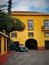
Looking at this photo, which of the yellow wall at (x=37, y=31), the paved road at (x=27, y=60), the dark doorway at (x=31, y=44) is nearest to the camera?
the paved road at (x=27, y=60)

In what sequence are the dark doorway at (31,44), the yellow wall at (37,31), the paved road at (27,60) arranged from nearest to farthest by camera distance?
the paved road at (27,60) < the dark doorway at (31,44) < the yellow wall at (37,31)

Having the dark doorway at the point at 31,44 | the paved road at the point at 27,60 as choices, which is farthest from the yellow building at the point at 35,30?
the paved road at the point at 27,60

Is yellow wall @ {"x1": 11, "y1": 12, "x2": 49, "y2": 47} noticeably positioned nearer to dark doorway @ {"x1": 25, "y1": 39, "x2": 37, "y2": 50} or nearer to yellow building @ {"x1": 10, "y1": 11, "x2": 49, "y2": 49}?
yellow building @ {"x1": 10, "y1": 11, "x2": 49, "y2": 49}

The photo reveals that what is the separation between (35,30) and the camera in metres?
75.7

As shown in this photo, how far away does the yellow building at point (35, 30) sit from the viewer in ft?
246

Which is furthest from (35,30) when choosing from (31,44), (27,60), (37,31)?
(27,60)

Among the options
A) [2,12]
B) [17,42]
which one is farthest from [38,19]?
[2,12]

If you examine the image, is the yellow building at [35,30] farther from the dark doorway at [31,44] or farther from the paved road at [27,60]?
the paved road at [27,60]

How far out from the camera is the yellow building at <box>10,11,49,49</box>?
74875 mm

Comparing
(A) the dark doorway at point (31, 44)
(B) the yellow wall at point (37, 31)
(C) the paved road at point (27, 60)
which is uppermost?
(B) the yellow wall at point (37, 31)

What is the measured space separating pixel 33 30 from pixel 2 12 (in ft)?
176

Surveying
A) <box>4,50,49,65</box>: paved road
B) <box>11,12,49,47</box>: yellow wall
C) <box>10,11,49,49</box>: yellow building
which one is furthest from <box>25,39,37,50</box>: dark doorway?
<box>4,50,49,65</box>: paved road

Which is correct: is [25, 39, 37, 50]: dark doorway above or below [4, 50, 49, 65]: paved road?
above

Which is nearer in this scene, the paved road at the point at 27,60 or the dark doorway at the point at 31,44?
the paved road at the point at 27,60
